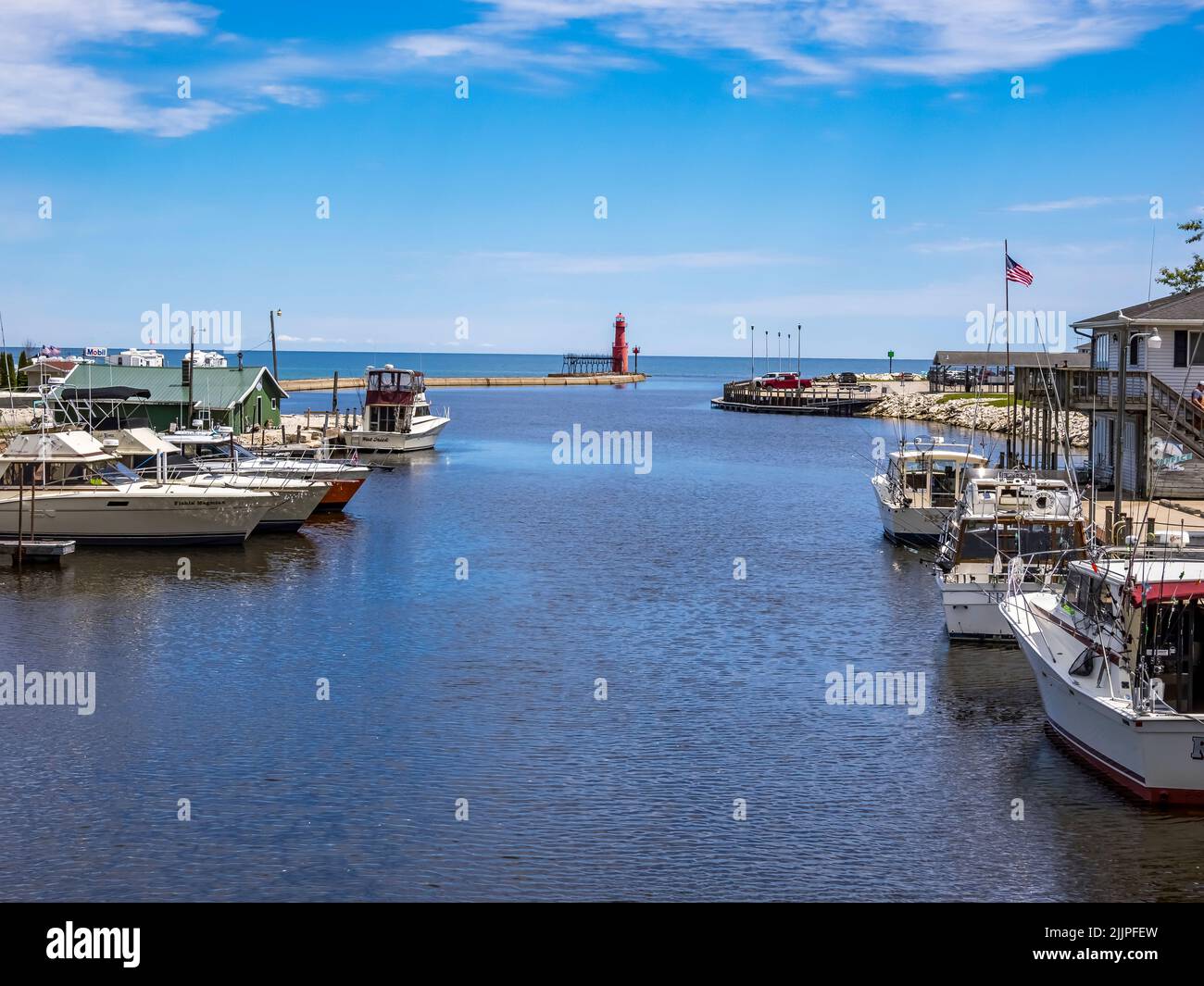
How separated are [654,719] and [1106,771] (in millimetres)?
7877

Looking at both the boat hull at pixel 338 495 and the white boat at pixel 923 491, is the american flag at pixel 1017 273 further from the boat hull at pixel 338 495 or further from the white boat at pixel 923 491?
the boat hull at pixel 338 495

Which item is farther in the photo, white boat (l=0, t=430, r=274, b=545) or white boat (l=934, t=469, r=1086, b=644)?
white boat (l=0, t=430, r=274, b=545)

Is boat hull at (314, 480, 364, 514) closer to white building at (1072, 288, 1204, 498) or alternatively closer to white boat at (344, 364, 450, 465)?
white boat at (344, 364, 450, 465)

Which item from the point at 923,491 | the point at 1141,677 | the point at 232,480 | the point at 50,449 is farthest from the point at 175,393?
the point at 1141,677

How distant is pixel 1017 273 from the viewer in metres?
43.3

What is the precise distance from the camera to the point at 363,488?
65.2 metres

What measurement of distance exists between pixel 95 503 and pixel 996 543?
1098 inches

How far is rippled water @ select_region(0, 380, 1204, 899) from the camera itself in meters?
18.2

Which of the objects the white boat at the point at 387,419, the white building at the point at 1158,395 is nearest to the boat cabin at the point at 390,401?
the white boat at the point at 387,419

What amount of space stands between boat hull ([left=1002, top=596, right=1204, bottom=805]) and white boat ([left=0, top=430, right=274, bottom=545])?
29027mm

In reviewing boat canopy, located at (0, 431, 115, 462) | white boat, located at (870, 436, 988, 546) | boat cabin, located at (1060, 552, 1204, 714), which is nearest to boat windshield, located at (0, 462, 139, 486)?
boat canopy, located at (0, 431, 115, 462)
